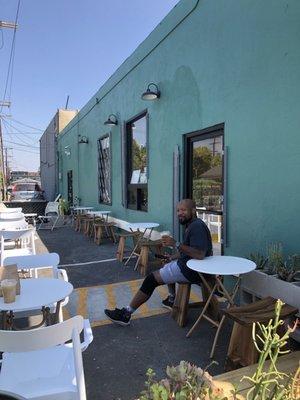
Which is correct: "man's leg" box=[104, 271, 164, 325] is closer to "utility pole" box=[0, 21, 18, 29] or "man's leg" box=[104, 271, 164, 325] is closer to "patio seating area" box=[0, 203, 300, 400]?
"patio seating area" box=[0, 203, 300, 400]

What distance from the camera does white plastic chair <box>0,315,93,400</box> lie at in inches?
63.6

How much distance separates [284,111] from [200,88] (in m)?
1.81

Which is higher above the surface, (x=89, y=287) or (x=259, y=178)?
(x=259, y=178)

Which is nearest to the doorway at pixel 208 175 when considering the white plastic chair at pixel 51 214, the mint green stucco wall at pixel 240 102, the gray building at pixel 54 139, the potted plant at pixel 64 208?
the mint green stucco wall at pixel 240 102

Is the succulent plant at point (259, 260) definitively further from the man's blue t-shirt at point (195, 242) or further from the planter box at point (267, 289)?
the man's blue t-shirt at point (195, 242)

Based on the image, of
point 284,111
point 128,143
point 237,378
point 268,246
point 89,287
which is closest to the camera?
point 237,378

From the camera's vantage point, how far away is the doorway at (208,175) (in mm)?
4781

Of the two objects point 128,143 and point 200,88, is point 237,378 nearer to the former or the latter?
point 200,88

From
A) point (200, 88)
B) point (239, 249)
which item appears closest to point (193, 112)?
point (200, 88)

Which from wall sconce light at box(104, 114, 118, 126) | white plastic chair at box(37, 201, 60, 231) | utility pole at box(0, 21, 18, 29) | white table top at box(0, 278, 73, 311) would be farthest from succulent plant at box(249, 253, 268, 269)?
utility pole at box(0, 21, 18, 29)

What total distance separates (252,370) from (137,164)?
609 centimetres

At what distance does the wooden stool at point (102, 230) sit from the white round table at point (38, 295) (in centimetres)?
562

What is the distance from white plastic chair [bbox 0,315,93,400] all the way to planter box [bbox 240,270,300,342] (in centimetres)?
180

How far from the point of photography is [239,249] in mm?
4254
